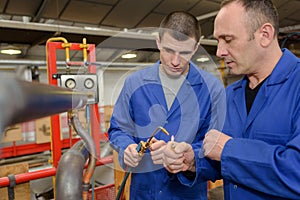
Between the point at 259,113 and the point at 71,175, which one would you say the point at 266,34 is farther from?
the point at 71,175

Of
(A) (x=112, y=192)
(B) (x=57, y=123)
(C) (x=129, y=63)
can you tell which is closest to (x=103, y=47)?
(C) (x=129, y=63)

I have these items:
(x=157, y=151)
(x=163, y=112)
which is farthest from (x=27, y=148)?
(x=157, y=151)

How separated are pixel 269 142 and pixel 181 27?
19.1 inches

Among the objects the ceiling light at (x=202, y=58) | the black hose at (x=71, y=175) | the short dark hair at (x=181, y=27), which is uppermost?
the short dark hair at (x=181, y=27)

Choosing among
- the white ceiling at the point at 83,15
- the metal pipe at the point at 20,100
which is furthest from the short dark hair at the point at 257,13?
the white ceiling at the point at 83,15

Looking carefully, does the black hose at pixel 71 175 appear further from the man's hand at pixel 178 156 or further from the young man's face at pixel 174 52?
the young man's face at pixel 174 52

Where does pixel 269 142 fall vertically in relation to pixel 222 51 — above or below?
below

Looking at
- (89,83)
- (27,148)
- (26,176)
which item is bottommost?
(27,148)

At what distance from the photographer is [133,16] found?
314 cm

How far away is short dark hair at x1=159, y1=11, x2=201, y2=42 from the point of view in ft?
2.89

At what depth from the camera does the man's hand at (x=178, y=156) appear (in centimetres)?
87

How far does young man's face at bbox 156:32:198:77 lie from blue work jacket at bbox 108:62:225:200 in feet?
0.18

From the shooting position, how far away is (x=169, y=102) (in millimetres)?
1021

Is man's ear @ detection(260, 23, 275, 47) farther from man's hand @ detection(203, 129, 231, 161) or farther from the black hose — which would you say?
the black hose
